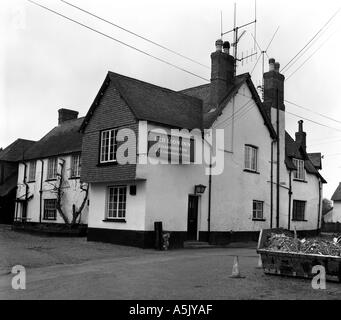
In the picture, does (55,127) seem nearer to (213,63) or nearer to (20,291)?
(213,63)

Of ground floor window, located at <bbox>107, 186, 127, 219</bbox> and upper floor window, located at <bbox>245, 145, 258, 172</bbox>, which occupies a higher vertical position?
upper floor window, located at <bbox>245, 145, 258, 172</bbox>

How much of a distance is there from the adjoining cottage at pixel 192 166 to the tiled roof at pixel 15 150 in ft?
56.1

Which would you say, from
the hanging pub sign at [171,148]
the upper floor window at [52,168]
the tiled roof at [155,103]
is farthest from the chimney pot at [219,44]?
the upper floor window at [52,168]

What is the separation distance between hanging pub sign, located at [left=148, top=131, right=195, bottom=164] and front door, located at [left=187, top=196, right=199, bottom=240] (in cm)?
197

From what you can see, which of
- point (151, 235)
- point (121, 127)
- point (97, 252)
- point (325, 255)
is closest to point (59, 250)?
point (97, 252)

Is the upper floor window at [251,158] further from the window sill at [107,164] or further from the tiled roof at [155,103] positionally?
the window sill at [107,164]

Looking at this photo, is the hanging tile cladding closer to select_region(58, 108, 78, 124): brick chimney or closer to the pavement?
the pavement

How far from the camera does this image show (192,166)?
2202 centimetres

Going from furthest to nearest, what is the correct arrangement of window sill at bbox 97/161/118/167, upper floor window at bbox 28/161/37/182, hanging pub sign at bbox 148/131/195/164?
upper floor window at bbox 28/161/37/182
window sill at bbox 97/161/118/167
hanging pub sign at bbox 148/131/195/164

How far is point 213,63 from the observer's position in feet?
81.8


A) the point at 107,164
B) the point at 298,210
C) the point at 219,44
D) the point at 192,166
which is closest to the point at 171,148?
the point at 192,166

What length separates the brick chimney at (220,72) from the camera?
961 inches

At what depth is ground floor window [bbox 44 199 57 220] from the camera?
3071 cm

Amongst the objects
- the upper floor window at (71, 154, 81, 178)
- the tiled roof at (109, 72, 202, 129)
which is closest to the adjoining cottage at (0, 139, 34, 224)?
the upper floor window at (71, 154, 81, 178)
